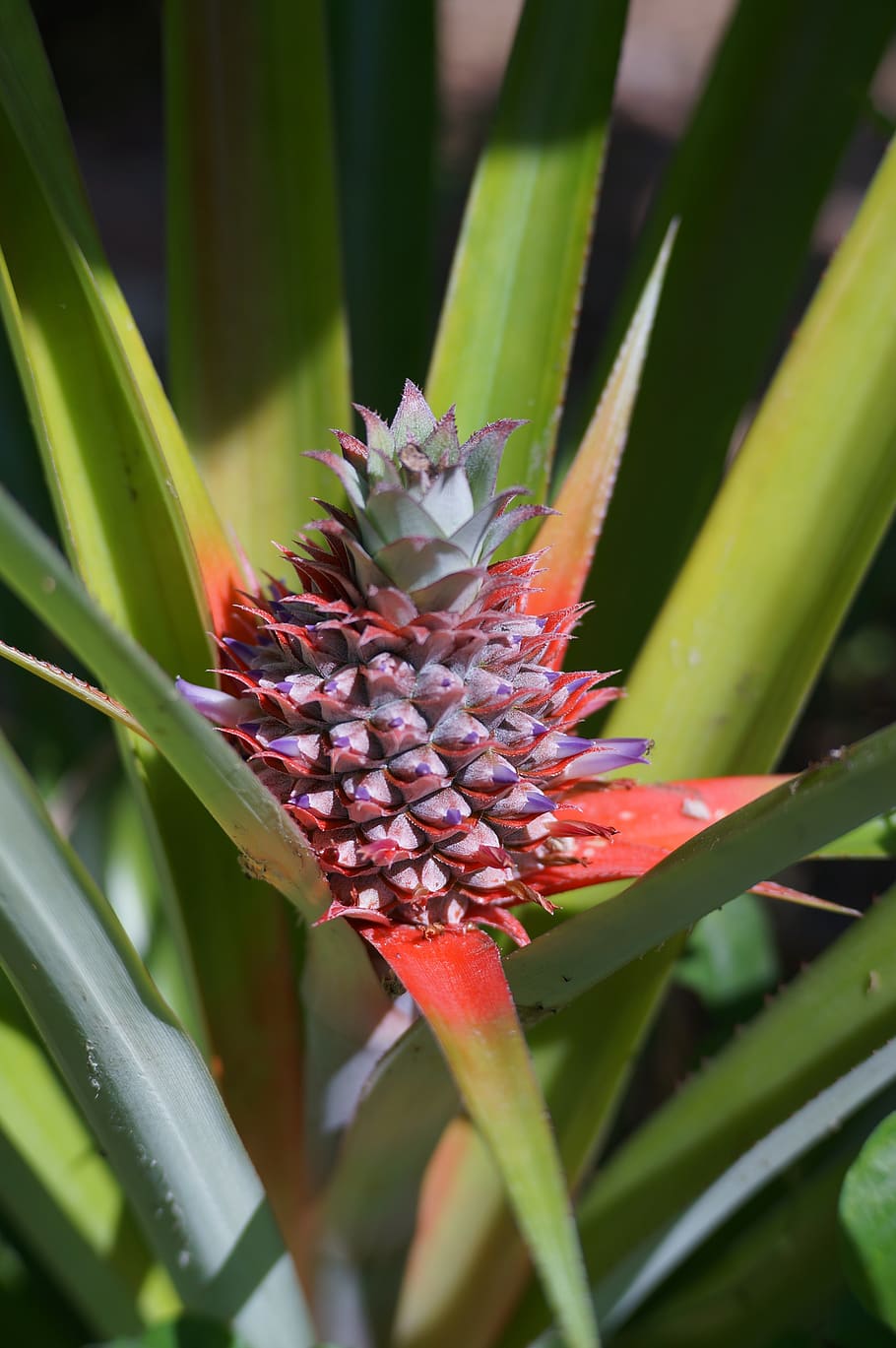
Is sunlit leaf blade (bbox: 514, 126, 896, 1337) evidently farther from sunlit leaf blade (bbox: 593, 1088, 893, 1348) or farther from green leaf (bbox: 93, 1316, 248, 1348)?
green leaf (bbox: 93, 1316, 248, 1348)

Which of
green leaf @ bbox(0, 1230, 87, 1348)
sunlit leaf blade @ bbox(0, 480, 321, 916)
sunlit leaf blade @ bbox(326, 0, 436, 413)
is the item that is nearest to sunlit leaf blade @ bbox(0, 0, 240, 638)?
sunlit leaf blade @ bbox(0, 480, 321, 916)

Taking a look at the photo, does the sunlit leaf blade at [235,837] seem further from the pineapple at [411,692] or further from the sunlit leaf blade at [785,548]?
the sunlit leaf blade at [785,548]

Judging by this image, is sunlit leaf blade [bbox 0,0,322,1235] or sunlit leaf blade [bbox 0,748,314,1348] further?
sunlit leaf blade [bbox 0,0,322,1235]

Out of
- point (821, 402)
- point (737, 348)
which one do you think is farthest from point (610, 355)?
point (821, 402)

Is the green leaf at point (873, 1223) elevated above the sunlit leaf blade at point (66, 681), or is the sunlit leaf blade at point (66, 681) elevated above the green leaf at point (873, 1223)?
the sunlit leaf blade at point (66, 681)

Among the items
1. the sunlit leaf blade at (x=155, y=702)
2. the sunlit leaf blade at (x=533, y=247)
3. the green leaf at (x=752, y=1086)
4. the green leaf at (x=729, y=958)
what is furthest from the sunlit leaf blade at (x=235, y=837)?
the green leaf at (x=729, y=958)

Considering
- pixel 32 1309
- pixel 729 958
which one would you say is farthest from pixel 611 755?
pixel 32 1309
